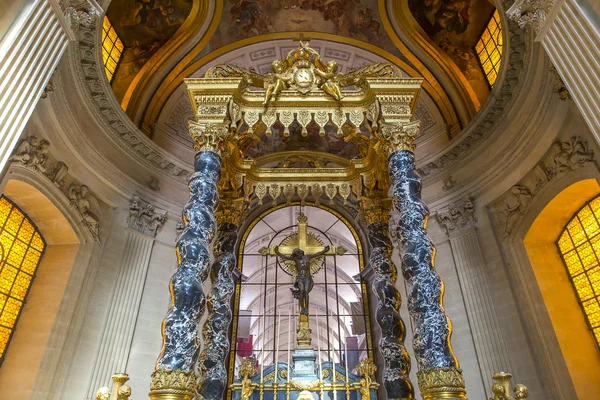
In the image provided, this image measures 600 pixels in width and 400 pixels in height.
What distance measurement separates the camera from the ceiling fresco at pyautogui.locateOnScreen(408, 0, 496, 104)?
990 cm

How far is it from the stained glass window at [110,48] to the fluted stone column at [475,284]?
8.23 metres

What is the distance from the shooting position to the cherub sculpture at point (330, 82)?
6969mm

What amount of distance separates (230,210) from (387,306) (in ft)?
11.0

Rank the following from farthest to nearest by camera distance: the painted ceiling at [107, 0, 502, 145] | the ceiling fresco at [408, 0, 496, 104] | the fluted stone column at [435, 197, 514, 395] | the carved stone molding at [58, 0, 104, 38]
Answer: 1. the painted ceiling at [107, 0, 502, 145]
2. the ceiling fresco at [408, 0, 496, 104]
3. the fluted stone column at [435, 197, 514, 395]
4. the carved stone molding at [58, 0, 104, 38]

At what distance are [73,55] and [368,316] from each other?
8.87 m

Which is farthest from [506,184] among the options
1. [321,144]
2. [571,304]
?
[321,144]

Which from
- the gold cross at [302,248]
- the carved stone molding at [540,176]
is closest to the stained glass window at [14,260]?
the gold cross at [302,248]

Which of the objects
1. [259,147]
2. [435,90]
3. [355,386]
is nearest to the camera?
[355,386]

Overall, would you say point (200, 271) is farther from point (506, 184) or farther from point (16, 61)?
point (506, 184)

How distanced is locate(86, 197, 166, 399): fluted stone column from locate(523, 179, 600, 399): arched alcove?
24.5ft

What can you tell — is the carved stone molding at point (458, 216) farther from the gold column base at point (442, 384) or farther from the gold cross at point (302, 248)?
the gold column base at point (442, 384)

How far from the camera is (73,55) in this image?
7.42 m

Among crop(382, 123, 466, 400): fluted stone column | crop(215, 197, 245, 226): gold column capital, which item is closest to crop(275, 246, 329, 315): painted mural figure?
crop(215, 197, 245, 226): gold column capital

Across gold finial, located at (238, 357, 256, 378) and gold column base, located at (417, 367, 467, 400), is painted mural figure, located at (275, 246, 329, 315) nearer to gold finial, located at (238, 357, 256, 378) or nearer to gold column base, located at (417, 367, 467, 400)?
gold finial, located at (238, 357, 256, 378)
